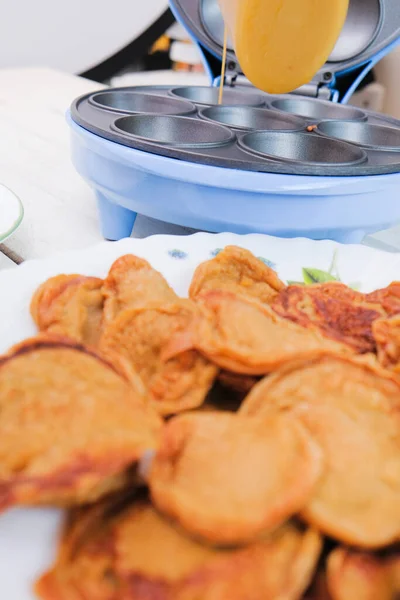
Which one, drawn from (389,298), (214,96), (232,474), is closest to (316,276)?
(389,298)

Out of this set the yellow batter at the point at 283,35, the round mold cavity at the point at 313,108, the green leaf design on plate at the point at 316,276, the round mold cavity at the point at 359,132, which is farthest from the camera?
the round mold cavity at the point at 313,108

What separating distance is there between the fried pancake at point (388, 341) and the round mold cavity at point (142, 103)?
694 millimetres

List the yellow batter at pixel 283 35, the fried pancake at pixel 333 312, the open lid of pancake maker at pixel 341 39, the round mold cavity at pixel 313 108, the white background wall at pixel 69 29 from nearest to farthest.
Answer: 1. the fried pancake at pixel 333 312
2. the yellow batter at pixel 283 35
3. the round mold cavity at pixel 313 108
4. the open lid of pancake maker at pixel 341 39
5. the white background wall at pixel 69 29

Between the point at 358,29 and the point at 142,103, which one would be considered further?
the point at 358,29

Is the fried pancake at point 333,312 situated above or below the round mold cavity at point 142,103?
below

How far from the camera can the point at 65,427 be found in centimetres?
44

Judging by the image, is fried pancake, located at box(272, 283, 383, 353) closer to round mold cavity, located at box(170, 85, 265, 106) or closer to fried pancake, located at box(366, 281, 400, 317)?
fried pancake, located at box(366, 281, 400, 317)

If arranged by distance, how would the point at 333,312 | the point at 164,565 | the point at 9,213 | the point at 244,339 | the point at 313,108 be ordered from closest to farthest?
the point at 164,565
the point at 244,339
the point at 333,312
the point at 9,213
the point at 313,108

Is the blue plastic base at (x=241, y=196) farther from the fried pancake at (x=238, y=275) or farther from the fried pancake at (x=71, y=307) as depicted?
the fried pancake at (x=71, y=307)

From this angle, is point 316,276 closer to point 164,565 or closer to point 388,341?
point 388,341

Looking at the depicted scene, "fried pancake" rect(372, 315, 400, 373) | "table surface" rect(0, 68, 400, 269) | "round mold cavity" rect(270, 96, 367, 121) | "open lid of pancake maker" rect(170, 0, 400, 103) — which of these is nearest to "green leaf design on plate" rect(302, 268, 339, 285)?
"fried pancake" rect(372, 315, 400, 373)

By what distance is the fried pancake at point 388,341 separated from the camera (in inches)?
24.6

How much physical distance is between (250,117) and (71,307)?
0.73 meters

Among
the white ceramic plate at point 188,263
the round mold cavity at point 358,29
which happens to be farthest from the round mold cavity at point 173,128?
the round mold cavity at point 358,29
